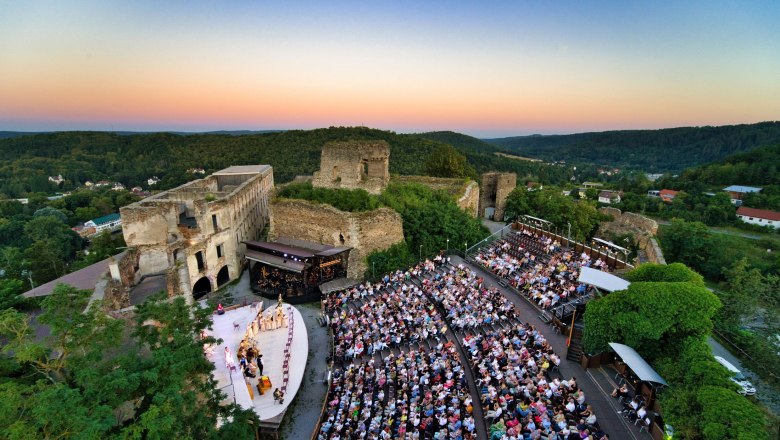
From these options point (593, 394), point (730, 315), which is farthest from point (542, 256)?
point (593, 394)

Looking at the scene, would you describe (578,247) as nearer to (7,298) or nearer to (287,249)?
(287,249)

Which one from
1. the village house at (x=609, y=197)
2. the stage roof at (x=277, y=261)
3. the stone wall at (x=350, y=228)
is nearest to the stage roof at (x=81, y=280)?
the stage roof at (x=277, y=261)

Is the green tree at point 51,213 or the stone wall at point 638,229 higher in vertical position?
the stone wall at point 638,229

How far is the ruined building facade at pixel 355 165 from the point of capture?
1304 inches

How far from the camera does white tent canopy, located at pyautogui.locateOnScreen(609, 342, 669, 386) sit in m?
11.4

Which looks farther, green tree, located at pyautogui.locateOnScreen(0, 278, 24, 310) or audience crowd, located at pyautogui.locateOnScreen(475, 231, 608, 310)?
audience crowd, located at pyautogui.locateOnScreen(475, 231, 608, 310)

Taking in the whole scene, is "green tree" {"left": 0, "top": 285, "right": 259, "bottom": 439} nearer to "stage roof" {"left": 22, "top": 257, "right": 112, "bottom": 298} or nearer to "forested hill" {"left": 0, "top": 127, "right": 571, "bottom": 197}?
"stage roof" {"left": 22, "top": 257, "right": 112, "bottom": 298}

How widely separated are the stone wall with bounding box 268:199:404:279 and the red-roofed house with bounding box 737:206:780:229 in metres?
65.8

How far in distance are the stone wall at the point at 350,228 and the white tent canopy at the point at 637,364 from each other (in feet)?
56.7

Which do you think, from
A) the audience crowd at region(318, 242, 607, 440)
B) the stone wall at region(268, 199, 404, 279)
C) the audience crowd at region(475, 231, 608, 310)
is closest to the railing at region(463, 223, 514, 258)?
the audience crowd at region(475, 231, 608, 310)

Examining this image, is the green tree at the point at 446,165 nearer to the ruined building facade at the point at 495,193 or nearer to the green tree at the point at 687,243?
the ruined building facade at the point at 495,193

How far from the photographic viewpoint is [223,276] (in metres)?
31.0

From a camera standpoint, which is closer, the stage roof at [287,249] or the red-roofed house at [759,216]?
the stage roof at [287,249]

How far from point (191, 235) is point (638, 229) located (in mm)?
34052
